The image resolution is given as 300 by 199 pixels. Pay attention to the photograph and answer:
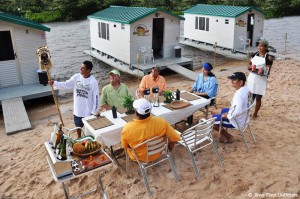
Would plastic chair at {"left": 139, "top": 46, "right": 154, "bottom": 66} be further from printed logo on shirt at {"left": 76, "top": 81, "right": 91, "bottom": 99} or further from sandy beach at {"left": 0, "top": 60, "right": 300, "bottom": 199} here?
printed logo on shirt at {"left": 76, "top": 81, "right": 91, "bottom": 99}

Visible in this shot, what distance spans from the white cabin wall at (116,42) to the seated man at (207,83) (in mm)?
7603

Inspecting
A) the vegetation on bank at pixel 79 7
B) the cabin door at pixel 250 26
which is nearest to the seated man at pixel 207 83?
the cabin door at pixel 250 26

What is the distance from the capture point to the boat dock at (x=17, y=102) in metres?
7.75

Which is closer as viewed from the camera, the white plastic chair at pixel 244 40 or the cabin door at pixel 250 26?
the white plastic chair at pixel 244 40

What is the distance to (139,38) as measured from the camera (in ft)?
45.3

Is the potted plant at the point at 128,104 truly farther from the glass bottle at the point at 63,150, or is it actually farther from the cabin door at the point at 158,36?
the cabin door at the point at 158,36

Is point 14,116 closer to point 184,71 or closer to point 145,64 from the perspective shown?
point 145,64

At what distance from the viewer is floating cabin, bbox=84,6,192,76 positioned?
13586 millimetres

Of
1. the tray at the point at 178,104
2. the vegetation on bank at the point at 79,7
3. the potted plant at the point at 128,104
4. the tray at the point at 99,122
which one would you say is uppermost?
the vegetation on bank at the point at 79,7

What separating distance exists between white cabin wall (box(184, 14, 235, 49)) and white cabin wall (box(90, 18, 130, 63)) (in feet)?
21.2

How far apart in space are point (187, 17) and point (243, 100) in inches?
634

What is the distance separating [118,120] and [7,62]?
22.5ft

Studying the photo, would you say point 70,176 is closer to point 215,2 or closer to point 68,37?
point 68,37

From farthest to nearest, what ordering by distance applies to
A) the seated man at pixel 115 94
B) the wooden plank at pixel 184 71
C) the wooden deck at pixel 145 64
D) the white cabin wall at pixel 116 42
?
the white cabin wall at pixel 116 42 < the wooden deck at pixel 145 64 < the wooden plank at pixel 184 71 < the seated man at pixel 115 94
